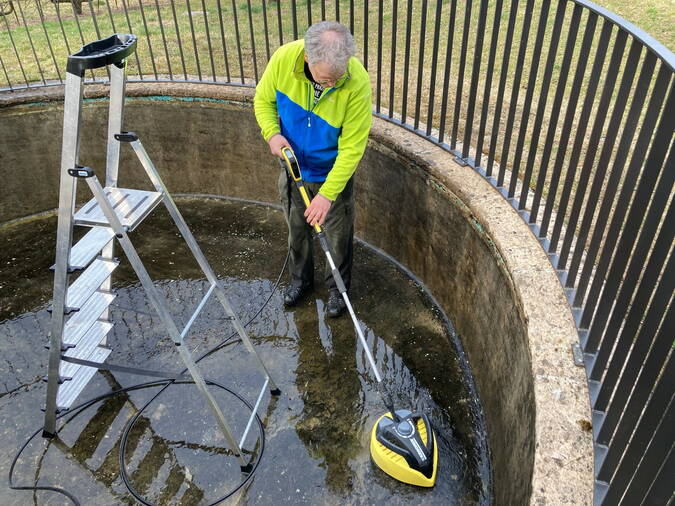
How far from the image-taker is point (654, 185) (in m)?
2.04

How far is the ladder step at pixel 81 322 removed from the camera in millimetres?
3217

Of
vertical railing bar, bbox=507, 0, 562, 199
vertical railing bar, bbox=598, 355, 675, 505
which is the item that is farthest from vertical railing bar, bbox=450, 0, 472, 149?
vertical railing bar, bbox=598, 355, 675, 505

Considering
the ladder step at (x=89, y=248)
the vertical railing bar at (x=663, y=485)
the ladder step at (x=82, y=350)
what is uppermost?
the vertical railing bar at (x=663, y=485)

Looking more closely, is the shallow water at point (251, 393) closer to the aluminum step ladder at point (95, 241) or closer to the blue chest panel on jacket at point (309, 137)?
the aluminum step ladder at point (95, 241)

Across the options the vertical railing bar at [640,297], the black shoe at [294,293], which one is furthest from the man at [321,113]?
the vertical railing bar at [640,297]

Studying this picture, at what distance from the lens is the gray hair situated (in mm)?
3023

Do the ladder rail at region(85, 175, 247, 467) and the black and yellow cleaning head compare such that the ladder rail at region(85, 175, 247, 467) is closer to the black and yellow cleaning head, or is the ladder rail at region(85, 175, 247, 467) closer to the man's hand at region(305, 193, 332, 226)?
the black and yellow cleaning head

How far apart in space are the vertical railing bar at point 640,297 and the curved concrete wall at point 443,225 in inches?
5.2

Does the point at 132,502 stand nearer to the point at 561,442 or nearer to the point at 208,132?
the point at 561,442

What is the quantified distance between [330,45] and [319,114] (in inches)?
20.2

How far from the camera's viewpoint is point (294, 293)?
445cm

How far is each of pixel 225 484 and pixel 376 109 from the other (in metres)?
3.20

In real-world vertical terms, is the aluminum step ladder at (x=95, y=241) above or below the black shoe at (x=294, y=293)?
above

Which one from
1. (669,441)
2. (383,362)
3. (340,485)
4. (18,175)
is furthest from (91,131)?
(669,441)
